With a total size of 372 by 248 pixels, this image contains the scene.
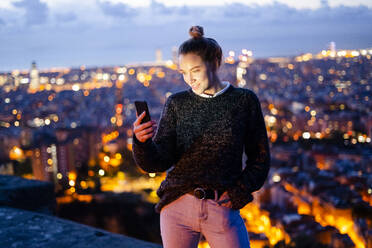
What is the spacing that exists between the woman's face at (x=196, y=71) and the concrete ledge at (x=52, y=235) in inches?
33.6

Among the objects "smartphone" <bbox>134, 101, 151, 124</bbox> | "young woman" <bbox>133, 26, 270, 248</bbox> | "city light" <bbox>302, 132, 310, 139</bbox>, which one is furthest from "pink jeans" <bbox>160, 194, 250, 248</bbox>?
"city light" <bbox>302, 132, 310, 139</bbox>

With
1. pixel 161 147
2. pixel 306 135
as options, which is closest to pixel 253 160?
pixel 161 147

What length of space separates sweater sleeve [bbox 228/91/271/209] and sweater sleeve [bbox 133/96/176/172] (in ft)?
0.62

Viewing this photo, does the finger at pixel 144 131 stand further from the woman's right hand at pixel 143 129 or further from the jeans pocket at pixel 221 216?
the jeans pocket at pixel 221 216

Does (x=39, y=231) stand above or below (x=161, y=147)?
below

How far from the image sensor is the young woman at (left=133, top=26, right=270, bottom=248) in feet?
3.23

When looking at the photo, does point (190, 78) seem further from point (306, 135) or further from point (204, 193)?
point (306, 135)

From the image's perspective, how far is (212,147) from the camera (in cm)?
101

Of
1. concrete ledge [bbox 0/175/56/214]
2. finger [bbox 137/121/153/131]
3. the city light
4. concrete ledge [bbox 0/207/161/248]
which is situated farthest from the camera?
the city light

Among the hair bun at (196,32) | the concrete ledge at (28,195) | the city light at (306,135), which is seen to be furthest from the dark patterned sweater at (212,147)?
the city light at (306,135)

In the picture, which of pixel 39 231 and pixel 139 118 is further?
pixel 39 231

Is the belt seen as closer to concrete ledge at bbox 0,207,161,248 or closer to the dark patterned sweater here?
the dark patterned sweater

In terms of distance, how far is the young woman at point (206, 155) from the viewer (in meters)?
0.98

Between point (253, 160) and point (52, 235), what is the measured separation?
3.74ft
